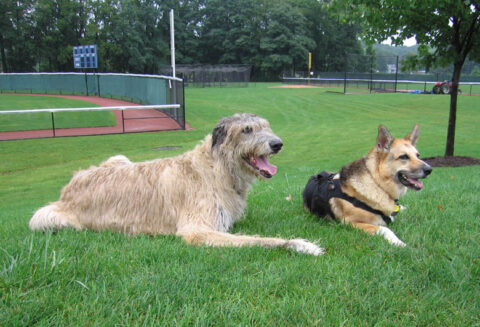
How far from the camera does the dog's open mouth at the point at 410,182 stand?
4.75 meters

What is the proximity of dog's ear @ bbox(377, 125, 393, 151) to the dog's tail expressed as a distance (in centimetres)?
383

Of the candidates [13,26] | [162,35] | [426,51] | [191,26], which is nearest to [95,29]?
[13,26]

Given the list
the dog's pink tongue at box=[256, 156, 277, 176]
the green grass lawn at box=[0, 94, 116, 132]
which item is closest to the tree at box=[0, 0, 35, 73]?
the green grass lawn at box=[0, 94, 116, 132]

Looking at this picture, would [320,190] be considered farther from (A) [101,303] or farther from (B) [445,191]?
(A) [101,303]

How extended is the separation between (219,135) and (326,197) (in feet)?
5.63

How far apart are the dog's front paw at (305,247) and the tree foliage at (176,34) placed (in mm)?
76748

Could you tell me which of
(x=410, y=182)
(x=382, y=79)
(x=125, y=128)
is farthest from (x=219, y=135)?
(x=382, y=79)

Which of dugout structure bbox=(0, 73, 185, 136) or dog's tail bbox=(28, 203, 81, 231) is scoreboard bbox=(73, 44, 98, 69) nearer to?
dugout structure bbox=(0, 73, 185, 136)

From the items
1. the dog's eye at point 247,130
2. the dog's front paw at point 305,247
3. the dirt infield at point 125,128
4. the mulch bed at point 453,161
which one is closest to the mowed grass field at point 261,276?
the dog's front paw at point 305,247

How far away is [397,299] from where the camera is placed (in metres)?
2.79

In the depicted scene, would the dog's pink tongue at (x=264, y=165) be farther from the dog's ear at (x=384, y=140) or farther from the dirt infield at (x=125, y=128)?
the dirt infield at (x=125, y=128)

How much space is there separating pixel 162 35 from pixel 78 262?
98.8 metres

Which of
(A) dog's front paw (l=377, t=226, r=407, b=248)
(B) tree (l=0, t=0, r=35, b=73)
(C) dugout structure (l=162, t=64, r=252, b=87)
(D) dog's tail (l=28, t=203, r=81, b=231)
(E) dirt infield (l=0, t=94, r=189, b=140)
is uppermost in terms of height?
(B) tree (l=0, t=0, r=35, b=73)

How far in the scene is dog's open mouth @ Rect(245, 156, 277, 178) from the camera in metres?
4.36
